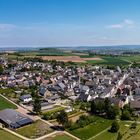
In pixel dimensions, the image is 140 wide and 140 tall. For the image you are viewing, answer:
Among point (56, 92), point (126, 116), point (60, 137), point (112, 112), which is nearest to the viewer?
point (60, 137)

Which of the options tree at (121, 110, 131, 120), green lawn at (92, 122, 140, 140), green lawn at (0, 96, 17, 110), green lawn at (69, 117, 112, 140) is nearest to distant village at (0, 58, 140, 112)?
green lawn at (0, 96, 17, 110)

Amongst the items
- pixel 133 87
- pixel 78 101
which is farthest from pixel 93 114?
pixel 133 87

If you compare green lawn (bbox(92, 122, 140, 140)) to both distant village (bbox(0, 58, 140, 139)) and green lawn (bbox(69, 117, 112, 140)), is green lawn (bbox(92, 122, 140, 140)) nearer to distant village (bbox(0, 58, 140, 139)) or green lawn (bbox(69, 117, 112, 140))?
green lawn (bbox(69, 117, 112, 140))

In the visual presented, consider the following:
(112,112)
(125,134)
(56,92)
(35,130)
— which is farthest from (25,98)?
(125,134)

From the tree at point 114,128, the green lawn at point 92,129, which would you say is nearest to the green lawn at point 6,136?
the green lawn at point 92,129

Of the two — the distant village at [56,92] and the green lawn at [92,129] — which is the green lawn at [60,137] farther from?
the distant village at [56,92]

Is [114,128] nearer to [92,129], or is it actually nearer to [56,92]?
[92,129]
